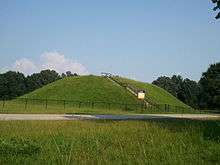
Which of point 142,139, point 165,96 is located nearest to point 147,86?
point 165,96

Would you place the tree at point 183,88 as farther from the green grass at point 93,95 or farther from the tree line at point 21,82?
the tree line at point 21,82

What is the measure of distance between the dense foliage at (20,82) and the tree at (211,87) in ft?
Result: 185

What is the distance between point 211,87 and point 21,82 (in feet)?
217

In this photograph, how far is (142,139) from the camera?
41.3ft

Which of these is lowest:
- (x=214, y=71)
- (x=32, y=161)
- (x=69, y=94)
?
(x=32, y=161)

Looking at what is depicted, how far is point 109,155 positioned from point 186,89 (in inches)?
4711

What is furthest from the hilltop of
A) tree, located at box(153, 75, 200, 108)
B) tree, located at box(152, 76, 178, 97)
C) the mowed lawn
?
the mowed lawn

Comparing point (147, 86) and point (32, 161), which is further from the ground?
point (147, 86)

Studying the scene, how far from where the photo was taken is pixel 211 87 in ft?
315

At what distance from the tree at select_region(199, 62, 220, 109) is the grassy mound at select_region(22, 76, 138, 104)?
1016 inches

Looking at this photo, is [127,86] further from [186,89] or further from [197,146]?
[197,146]

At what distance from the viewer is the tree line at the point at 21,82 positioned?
128663 mm

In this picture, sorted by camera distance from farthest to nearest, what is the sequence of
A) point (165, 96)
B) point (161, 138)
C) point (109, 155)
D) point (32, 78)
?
point (32, 78), point (165, 96), point (161, 138), point (109, 155)

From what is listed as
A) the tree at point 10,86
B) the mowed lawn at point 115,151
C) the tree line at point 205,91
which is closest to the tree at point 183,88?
the tree line at point 205,91
